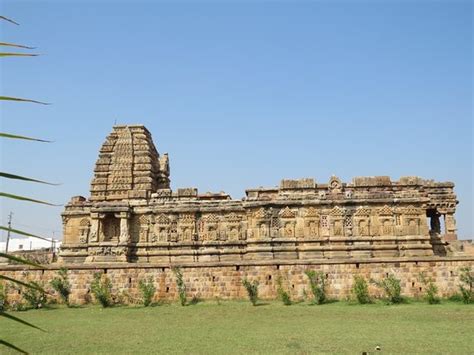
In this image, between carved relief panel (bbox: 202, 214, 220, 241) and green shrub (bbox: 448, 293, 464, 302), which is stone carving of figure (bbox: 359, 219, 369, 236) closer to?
green shrub (bbox: 448, 293, 464, 302)

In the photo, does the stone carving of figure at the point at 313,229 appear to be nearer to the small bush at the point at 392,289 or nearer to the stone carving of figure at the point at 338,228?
the stone carving of figure at the point at 338,228

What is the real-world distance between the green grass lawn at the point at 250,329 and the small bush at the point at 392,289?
0.69 meters

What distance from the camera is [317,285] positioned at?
54.5 ft

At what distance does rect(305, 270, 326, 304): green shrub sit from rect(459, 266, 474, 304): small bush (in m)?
4.74

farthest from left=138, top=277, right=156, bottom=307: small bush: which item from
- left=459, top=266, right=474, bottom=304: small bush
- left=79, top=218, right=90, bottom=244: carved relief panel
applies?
left=459, top=266, right=474, bottom=304: small bush

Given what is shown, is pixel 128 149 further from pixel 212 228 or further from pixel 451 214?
pixel 451 214

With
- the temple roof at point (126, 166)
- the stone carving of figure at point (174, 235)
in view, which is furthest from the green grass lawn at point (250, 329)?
the temple roof at point (126, 166)

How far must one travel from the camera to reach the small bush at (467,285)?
15.5 metres

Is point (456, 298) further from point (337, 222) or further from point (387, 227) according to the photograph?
point (337, 222)

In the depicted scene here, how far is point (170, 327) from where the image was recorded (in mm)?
12055

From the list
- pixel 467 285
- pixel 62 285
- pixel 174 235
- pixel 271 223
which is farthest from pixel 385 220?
pixel 62 285

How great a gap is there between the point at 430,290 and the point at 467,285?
1657 millimetres

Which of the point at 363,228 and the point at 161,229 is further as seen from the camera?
the point at 161,229

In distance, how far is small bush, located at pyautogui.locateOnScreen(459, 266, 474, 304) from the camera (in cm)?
→ 1549
